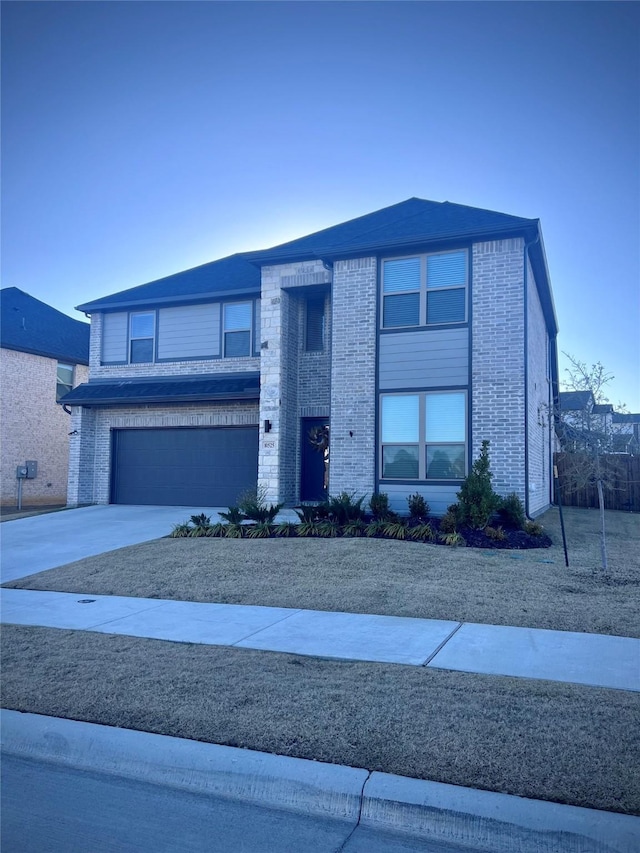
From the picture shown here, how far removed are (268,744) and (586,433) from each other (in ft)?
24.7

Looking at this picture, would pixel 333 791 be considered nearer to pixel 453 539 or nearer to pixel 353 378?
pixel 453 539

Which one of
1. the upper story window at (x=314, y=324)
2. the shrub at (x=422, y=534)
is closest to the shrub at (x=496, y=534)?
the shrub at (x=422, y=534)

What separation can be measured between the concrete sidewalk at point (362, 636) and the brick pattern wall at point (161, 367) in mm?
10400

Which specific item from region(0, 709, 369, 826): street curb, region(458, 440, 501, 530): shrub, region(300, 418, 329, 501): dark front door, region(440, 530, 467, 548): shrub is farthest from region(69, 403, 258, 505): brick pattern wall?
region(0, 709, 369, 826): street curb

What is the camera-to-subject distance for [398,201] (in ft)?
59.0

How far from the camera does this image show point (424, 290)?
1435cm

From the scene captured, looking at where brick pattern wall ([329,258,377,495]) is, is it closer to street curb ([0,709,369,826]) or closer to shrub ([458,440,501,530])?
shrub ([458,440,501,530])

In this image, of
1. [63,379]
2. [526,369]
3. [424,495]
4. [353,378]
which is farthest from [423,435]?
[63,379]

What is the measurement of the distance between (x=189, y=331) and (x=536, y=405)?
9769 millimetres

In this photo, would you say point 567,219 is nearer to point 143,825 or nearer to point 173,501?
point 173,501

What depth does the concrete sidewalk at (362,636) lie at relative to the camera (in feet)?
18.4

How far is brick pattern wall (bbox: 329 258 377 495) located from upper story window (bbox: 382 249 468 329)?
37cm

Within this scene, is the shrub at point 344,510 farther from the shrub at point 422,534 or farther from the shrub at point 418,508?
the shrub at point 422,534

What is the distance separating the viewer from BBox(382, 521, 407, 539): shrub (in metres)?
A: 11.8
